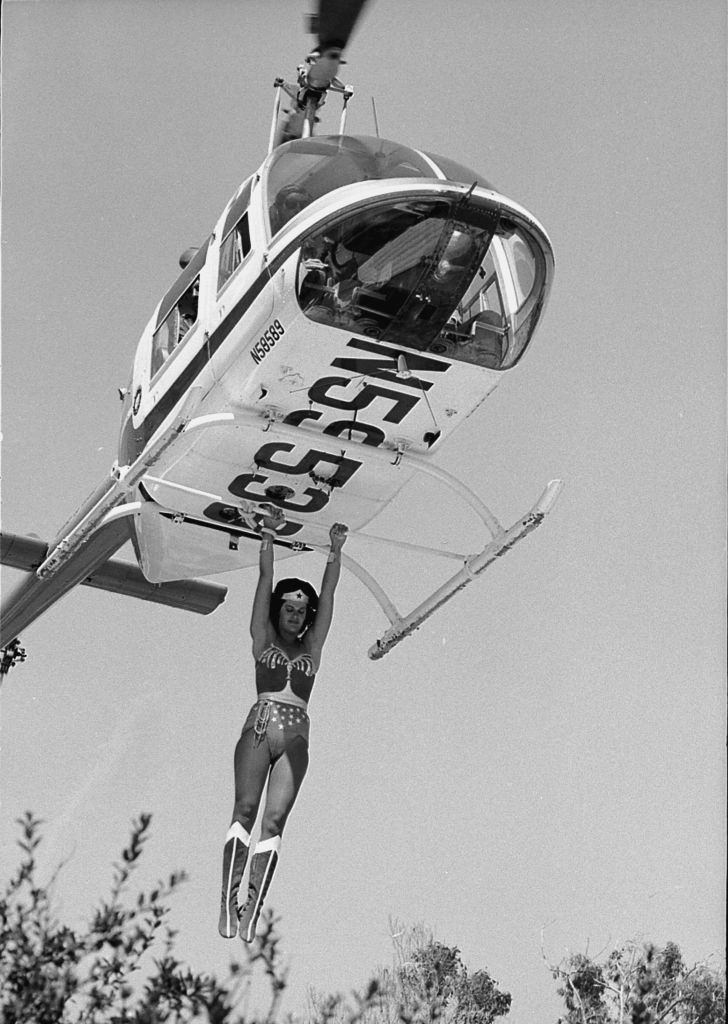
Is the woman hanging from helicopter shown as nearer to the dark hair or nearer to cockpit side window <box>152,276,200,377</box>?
the dark hair

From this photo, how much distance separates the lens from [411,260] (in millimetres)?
9469

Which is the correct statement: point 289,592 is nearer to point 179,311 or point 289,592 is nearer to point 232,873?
point 232,873

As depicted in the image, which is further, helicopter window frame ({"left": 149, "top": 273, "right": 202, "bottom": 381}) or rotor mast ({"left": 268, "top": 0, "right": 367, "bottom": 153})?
helicopter window frame ({"left": 149, "top": 273, "right": 202, "bottom": 381})

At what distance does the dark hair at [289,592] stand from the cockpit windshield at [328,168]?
8.74 feet

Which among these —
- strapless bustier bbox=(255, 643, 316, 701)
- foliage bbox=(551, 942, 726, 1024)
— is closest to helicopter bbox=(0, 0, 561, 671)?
strapless bustier bbox=(255, 643, 316, 701)

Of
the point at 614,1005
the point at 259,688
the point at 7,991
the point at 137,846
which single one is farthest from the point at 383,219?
the point at 614,1005

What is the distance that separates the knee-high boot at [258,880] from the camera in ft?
30.5

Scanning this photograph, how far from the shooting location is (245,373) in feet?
32.8

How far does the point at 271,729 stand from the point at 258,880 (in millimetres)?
1077

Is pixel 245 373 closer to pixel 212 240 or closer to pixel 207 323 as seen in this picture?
pixel 207 323

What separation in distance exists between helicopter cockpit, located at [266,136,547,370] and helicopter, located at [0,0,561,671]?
0.5 inches

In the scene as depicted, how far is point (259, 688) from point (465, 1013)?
14777 mm

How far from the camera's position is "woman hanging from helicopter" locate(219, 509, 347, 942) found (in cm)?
948

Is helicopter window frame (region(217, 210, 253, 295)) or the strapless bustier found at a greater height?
helicopter window frame (region(217, 210, 253, 295))
